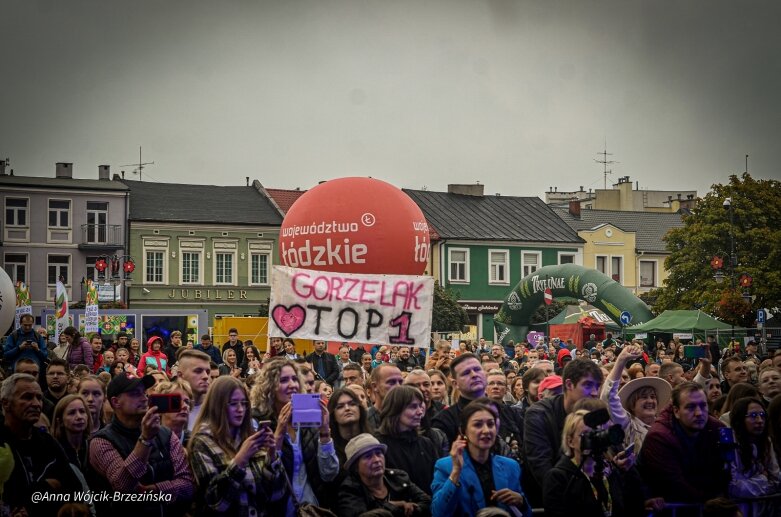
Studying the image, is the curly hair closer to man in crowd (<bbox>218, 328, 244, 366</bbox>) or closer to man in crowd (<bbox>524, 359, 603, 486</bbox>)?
man in crowd (<bbox>524, 359, 603, 486</bbox>)

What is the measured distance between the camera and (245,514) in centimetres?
708

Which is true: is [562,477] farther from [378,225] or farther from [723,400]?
[378,225]

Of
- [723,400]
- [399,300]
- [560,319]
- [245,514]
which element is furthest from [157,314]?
[245,514]

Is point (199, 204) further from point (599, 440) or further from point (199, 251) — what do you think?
point (599, 440)

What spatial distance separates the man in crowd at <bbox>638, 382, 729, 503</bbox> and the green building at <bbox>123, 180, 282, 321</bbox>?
173 feet

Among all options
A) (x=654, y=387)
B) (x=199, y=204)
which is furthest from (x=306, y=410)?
(x=199, y=204)

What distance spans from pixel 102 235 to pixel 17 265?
458 cm

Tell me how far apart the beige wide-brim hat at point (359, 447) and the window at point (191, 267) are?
54.5 m

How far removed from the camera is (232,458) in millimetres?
7234

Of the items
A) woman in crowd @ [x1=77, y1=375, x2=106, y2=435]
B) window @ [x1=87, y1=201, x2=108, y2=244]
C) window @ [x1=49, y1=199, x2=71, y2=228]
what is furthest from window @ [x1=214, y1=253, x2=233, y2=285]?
woman in crowd @ [x1=77, y1=375, x2=106, y2=435]

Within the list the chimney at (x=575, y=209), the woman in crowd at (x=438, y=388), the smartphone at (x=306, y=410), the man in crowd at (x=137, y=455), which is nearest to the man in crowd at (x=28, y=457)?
the man in crowd at (x=137, y=455)

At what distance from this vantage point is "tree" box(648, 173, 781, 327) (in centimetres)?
4978

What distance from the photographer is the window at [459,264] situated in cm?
6225

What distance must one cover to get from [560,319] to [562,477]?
122 feet
